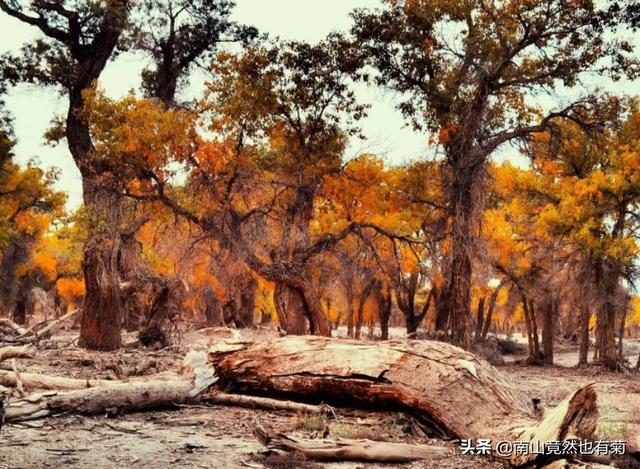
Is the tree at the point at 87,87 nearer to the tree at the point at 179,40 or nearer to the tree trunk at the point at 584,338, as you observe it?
the tree at the point at 179,40

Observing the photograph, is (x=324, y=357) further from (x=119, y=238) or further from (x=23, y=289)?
(x=23, y=289)

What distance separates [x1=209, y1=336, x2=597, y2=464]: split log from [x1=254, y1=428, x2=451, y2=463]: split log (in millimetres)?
1066

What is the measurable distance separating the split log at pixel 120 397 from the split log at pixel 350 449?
7.62 feet

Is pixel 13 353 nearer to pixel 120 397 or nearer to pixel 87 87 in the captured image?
pixel 120 397

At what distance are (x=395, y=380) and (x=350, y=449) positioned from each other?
6.62 feet

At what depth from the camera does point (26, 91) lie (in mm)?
17656

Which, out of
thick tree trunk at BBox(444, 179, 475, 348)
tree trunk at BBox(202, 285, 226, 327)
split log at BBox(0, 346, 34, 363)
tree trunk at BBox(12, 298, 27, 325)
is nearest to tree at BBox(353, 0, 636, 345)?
thick tree trunk at BBox(444, 179, 475, 348)

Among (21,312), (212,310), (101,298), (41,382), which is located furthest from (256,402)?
(21,312)

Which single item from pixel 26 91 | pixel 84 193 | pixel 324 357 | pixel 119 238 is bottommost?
pixel 324 357

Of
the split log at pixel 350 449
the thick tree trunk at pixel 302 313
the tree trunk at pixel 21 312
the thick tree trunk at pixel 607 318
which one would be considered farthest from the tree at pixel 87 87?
the tree trunk at pixel 21 312

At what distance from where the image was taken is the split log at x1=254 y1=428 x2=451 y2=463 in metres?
6.23

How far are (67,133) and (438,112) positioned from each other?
33.5 ft

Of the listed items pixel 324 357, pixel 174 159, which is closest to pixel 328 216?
pixel 174 159

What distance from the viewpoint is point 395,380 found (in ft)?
26.9
